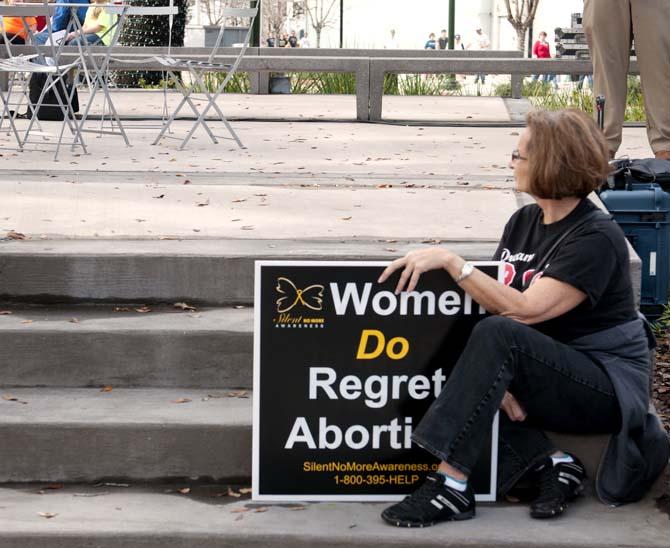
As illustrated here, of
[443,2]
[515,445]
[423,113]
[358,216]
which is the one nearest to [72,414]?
[515,445]

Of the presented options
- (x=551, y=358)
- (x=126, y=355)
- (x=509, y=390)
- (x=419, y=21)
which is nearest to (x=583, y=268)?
(x=551, y=358)

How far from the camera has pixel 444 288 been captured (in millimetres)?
3672

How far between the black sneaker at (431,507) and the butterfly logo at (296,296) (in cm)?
64

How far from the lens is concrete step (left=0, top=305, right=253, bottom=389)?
14.2ft

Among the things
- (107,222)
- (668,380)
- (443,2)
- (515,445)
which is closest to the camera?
(515,445)

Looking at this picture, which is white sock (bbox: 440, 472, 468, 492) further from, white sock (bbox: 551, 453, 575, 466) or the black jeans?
white sock (bbox: 551, 453, 575, 466)

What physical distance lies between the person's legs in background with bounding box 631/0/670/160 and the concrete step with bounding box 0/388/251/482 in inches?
148

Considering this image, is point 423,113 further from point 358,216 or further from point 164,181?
point 358,216

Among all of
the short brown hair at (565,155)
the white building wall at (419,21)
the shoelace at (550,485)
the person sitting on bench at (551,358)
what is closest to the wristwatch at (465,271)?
the person sitting on bench at (551,358)

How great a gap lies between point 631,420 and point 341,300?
980 millimetres

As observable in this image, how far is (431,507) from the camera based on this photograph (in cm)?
359

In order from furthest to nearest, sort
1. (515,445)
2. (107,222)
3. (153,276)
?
(107,222) → (153,276) → (515,445)

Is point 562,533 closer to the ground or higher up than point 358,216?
closer to the ground

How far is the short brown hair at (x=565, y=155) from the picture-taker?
12.0 feet
